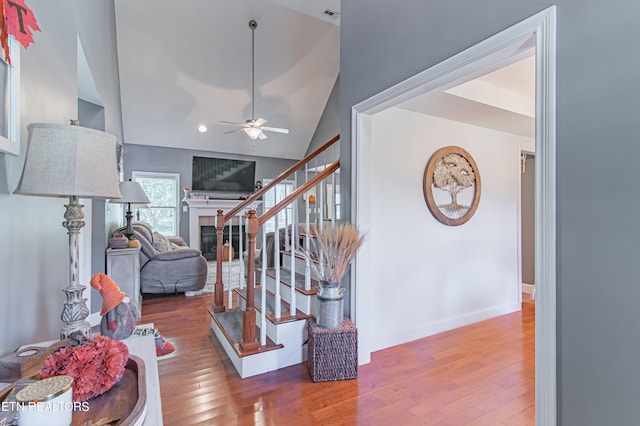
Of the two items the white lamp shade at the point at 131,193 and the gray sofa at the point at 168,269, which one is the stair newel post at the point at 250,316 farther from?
the gray sofa at the point at 168,269

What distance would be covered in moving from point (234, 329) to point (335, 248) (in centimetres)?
127

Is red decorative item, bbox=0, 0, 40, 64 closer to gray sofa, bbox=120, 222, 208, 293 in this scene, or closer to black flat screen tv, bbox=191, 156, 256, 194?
gray sofa, bbox=120, 222, 208, 293

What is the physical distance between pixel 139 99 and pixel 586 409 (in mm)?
7169

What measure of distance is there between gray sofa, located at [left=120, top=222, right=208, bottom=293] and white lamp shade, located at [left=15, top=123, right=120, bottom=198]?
3.62 meters

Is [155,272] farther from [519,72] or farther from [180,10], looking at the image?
[519,72]

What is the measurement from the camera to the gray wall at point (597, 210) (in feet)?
3.23

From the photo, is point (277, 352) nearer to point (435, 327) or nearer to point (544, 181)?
point (435, 327)

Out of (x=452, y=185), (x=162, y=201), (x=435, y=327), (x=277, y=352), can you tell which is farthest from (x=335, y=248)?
(x=162, y=201)

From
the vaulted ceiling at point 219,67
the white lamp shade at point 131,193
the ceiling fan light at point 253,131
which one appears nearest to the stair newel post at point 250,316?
the white lamp shade at point 131,193

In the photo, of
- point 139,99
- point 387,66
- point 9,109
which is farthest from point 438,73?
point 139,99

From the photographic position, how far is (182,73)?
18.6 feet

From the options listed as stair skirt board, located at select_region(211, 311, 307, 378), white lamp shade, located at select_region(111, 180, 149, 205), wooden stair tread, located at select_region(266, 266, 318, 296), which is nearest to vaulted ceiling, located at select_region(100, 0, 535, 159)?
wooden stair tread, located at select_region(266, 266, 318, 296)

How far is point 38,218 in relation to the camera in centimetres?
128

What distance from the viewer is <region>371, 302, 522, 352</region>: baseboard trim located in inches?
109
